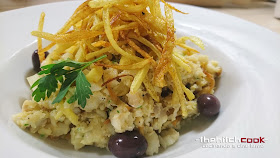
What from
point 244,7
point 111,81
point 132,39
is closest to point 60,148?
point 111,81

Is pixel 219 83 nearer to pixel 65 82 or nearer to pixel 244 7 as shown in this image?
pixel 65 82

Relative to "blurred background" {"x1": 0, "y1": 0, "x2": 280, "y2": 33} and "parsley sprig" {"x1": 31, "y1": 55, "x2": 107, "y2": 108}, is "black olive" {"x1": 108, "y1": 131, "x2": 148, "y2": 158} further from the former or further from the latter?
"blurred background" {"x1": 0, "y1": 0, "x2": 280, "y2": 33}

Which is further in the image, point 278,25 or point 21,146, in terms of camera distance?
point 278,25

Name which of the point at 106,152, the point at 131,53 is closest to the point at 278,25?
the point at 131,53

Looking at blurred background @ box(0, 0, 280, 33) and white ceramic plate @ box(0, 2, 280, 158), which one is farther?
blurred background @ box(0, 0, 280, 33)

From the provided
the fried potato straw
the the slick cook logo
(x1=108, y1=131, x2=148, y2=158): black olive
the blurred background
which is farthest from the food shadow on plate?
the blurred background

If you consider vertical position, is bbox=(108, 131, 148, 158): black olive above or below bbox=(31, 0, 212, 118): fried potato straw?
below

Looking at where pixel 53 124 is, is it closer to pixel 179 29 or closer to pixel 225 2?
pixel 179 29
